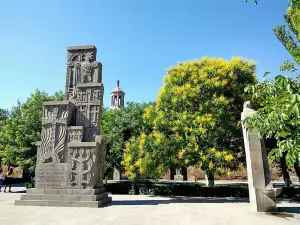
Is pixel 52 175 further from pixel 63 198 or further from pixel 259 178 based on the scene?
pixel 259 178

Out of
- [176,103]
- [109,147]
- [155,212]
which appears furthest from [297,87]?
[109,147]

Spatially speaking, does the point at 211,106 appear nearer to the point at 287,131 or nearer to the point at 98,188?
the point at 98,188

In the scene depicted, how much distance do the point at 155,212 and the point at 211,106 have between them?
7.45m

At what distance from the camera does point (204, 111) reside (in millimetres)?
14039

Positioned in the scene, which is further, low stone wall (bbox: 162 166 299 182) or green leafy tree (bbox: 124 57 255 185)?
low stone wall (bbox: 162 166 299 182)

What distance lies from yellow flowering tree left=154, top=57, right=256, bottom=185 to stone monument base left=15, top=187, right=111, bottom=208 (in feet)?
17.7

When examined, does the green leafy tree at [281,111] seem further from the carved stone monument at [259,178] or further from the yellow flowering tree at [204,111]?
the yellow flowering tree at [204,111]

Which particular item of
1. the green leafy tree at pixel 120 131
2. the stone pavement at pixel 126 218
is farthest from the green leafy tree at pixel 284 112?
the green leafy tree at pixel 120 131

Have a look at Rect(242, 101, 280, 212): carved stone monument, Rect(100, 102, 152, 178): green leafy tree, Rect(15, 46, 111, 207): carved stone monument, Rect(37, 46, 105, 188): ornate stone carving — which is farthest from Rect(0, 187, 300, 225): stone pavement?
Rect(100, 102, 152, 178): green leafy tree

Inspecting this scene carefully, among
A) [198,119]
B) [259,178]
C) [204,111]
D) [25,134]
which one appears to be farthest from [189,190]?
[25,134]

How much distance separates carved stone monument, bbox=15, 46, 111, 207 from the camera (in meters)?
10.3

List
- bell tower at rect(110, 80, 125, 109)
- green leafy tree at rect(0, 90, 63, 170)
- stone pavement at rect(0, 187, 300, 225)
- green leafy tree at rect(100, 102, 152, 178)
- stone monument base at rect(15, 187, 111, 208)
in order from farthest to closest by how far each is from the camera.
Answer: bell tower at rect(110, 80, 125, 109), green leafy tree at rect(100, 102, 152, 178), green leafy tree at rect(0, 90, 63, 170), stone monument base at rect(15, 187, 111, 208), stone pavement at rect(0, 187, 300, 225)

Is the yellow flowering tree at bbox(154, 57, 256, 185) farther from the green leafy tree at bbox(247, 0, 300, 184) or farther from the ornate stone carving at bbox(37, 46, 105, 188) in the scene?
the green leafy tree at bbox(247, 0, 300, 184)

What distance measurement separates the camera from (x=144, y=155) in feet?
50.1
